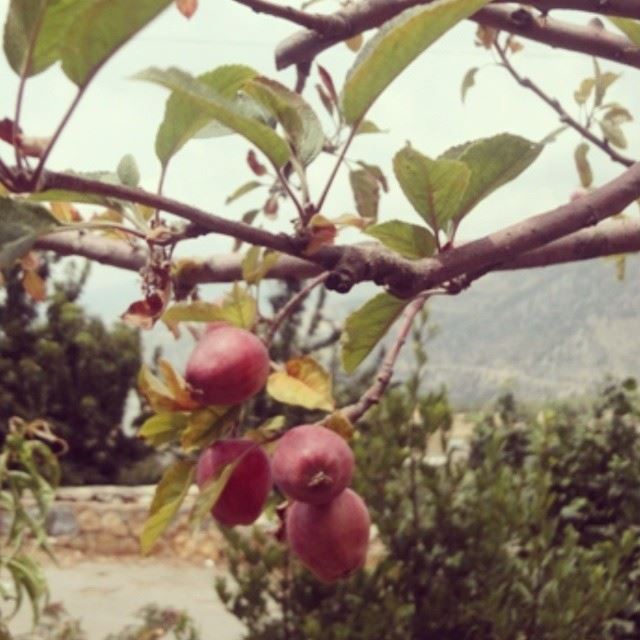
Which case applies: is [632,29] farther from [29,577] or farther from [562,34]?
[29,577]

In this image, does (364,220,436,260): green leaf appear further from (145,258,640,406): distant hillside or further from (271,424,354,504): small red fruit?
(145,258,640,406): distant hillside

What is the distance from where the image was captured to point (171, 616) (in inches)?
211

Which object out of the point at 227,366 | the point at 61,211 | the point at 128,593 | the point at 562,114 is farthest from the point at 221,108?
the point at 128,593

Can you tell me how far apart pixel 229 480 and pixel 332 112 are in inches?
24.5

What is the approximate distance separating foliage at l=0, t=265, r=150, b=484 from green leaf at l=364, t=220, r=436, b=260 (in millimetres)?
7125

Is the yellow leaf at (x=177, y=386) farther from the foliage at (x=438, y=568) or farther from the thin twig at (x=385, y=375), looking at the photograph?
the foliage at (x=438, y=568)

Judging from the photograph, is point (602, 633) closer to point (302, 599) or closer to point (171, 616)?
point (302, 599)

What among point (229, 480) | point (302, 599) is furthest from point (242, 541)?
point (229, 480)

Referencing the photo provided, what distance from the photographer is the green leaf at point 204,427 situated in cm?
72

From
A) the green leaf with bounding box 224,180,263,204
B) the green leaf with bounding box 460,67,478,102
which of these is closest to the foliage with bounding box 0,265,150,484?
the green leaf with bounding box 460,67,478,102

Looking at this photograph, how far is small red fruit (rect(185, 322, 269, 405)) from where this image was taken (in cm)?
67

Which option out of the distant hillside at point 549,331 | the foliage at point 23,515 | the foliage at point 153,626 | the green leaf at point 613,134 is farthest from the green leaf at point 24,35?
the distant hillside at point 549,331

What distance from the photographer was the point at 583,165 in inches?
78.2

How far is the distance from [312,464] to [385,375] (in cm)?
19
